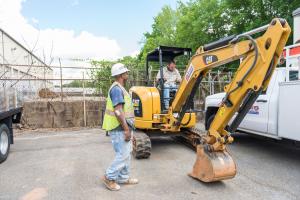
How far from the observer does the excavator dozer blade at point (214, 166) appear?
15.7ft

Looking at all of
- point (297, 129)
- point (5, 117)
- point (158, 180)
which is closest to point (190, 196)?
point (158, 180)

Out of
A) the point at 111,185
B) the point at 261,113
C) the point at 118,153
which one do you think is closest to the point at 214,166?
the point at 118,153

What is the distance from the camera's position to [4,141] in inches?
271

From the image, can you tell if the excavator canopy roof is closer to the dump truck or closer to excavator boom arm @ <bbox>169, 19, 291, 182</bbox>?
excavator boom arm @ <bbox>169, 19, 291, 182</bbox>

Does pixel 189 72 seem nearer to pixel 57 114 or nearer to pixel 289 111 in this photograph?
pixel 289 111

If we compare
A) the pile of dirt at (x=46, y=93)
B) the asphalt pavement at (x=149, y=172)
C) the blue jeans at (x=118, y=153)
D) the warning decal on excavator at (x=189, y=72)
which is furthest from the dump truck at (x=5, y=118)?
the pile of dirt at (x=46, y=93)

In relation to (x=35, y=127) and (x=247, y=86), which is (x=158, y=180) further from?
(x=35, y=127)

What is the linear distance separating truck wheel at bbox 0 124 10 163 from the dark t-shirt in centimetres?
352

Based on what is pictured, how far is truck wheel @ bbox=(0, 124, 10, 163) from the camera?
663 centimetres

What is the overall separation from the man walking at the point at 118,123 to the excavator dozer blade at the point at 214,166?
126 cm

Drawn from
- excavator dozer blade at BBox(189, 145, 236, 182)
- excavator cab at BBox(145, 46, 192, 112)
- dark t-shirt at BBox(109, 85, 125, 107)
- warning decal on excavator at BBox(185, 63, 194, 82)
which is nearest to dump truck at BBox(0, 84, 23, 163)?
dark t-shirt at BBox(109, 85, 125, 107)

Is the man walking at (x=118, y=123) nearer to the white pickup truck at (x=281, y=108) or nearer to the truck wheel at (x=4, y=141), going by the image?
the truck wheel at (x=4, y=141)

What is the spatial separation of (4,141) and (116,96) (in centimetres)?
377

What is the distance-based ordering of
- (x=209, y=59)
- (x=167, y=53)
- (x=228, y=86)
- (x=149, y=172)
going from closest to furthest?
(x=228, y=86) < (x=209, y=59) < (x=149, y=172) < (x=167, y=53)
